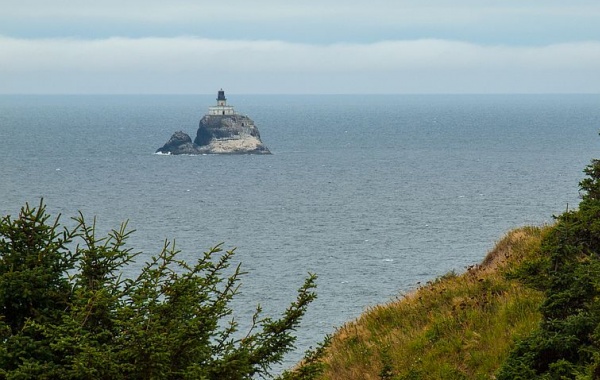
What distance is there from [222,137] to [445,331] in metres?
169

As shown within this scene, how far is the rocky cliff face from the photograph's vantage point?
596ft

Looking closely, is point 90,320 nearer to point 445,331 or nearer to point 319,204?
point 445,331

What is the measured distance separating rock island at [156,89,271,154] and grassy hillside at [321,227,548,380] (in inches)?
6365

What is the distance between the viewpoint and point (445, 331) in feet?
57.6

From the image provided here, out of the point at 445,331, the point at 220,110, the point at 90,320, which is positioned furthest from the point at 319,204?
the point at 90,320

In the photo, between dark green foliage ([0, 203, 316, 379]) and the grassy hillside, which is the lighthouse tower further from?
dark green foliage ([0, 203, 316, 379])

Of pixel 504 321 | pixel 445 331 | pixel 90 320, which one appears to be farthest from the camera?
pixel 445 331

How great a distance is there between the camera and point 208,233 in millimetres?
89812

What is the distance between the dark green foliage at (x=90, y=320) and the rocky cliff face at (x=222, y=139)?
172 meters

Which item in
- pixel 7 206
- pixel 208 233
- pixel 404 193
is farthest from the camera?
pixel 404 193

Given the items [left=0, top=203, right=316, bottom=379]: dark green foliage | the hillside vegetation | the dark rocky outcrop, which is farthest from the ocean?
[left=0, top=203, right=316, bottom=379]: dark green foliage

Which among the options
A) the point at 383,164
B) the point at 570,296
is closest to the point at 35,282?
the point at 570,296

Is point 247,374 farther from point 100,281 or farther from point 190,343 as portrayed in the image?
point 100,281

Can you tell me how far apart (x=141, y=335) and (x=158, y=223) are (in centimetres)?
8902
